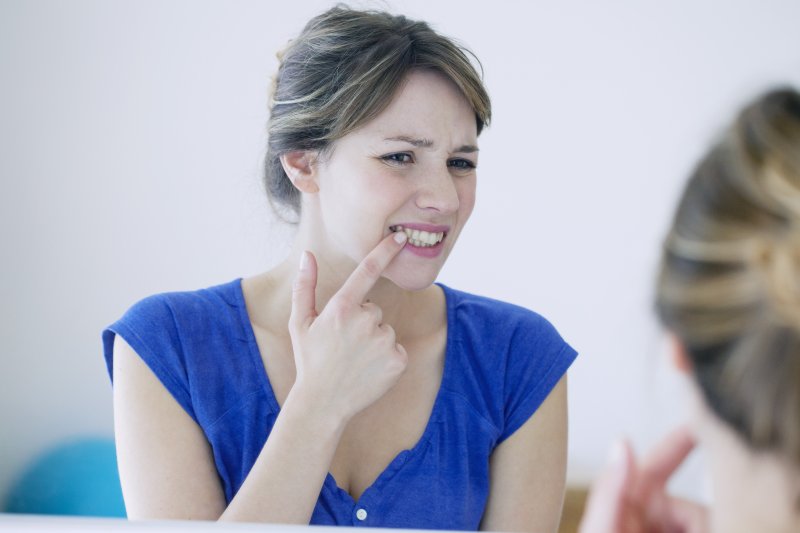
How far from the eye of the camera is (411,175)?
130 centimetres

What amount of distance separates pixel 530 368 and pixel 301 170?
0.43 metres

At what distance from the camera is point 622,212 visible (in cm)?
253

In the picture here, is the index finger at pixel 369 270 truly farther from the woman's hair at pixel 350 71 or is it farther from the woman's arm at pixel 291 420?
the woman's hair at pixel 350 71

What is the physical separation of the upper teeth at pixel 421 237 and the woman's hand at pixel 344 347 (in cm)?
7

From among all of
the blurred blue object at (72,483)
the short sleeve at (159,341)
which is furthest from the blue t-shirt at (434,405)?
the blurred blue object at (72,483)

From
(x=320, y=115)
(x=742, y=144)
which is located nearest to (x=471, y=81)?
(x=320, y=115)

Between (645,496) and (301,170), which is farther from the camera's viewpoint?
(301,170)

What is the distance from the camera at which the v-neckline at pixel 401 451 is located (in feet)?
4.14

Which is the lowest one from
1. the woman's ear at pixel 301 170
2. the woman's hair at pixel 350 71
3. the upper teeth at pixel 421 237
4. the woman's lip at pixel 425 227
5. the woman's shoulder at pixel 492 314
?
the woman's shoulder at pixel 492 314

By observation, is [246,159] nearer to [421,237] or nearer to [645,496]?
[421,237]

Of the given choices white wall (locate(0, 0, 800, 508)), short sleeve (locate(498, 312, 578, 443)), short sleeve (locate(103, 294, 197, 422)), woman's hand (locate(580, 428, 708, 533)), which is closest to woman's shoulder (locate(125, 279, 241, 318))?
short sleeve (locate(103, 294, 197, 422))

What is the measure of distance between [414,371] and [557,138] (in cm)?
123

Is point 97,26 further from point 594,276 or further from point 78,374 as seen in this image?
point 594,276

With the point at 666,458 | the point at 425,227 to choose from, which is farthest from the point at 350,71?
the point at 666,458
